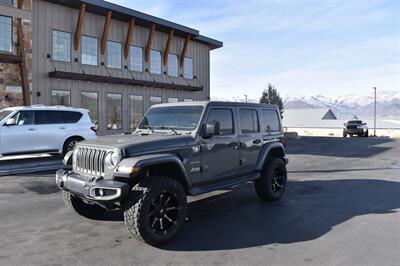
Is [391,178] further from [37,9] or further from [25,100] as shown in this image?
[37,9]

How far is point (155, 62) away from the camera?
81.9 ft

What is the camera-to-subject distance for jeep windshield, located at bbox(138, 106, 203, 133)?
246 inches

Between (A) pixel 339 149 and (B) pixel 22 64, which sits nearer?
(B) pixel 22 64

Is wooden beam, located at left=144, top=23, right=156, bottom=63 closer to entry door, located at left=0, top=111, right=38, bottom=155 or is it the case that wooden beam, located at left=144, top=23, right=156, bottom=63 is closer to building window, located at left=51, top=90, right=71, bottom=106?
building window, located at left=51, top=90, right=71, bottom=106

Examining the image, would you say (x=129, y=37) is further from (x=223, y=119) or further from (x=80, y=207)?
(x=80, y=207)

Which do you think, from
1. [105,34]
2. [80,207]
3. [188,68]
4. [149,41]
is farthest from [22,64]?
[80,207]

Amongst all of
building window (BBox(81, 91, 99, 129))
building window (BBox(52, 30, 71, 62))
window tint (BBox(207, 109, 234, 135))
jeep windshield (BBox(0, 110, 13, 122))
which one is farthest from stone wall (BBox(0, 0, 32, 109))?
window tint (BBox(207, 109, 234, 135))

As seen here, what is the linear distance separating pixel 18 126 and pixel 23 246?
8.46 m

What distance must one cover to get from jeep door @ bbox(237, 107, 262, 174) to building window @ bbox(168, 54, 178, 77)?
1902 cm

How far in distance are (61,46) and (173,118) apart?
1563 centimetres

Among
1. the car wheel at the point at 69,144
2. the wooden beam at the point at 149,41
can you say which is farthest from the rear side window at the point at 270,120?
the wooden beam at the point at 149,41

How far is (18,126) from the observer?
12.4m

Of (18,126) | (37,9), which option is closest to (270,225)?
(18,126)

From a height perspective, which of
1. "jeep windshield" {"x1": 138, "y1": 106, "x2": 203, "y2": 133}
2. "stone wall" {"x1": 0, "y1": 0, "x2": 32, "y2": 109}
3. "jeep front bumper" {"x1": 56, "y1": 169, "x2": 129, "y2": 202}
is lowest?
"jeep front bumper" {"x1": 56, "y1": 169, "x2": 129, "y2": 202}
